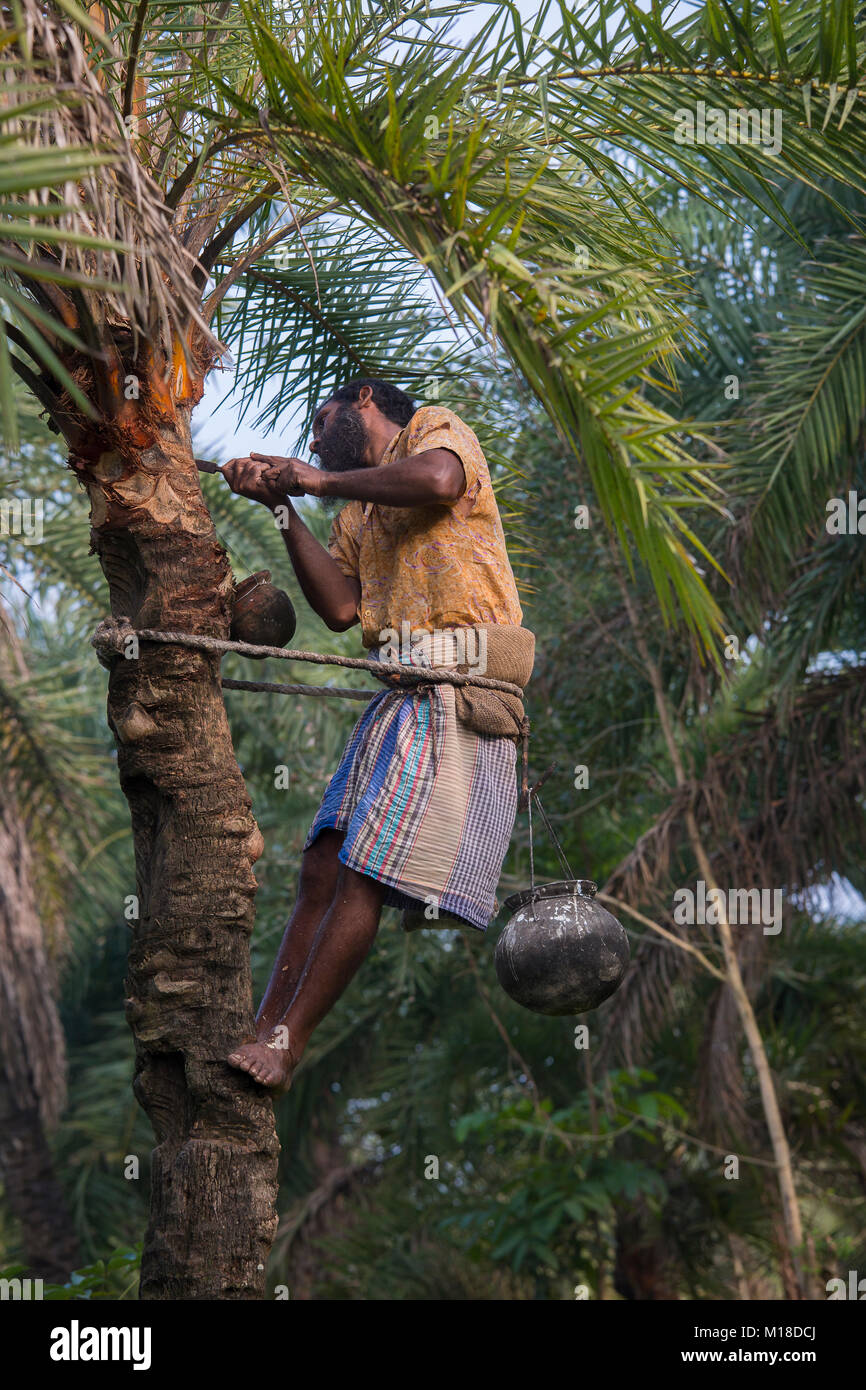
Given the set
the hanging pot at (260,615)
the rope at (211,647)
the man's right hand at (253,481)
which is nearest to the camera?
the rope at (211,647)

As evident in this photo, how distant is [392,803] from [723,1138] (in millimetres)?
5778

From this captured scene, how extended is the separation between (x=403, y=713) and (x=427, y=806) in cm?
27

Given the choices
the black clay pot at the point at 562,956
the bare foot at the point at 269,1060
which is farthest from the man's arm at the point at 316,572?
the bare foot at the point at 269,1060

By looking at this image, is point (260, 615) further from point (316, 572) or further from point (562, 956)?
point (562, 956)

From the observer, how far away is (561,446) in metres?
8.26

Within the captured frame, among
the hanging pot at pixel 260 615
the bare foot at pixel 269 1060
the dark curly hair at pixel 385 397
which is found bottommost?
the bare foot at pixel 269 1060

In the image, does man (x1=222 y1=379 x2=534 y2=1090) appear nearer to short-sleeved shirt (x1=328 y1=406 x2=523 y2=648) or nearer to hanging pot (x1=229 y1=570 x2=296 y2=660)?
short-sleeved shirt (x1=328 y1=406 x2=523 y2=648)

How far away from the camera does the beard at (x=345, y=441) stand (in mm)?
3684

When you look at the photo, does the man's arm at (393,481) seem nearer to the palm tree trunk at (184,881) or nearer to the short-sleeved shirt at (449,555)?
the short-sleeved shirt at (449,555)

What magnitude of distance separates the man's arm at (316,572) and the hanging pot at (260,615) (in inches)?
3.5

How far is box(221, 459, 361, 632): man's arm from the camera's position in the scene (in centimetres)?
339

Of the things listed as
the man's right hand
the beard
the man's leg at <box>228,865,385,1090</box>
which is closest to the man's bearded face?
the beard

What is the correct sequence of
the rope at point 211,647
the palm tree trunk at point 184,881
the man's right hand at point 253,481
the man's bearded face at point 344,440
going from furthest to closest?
the man's bearded face at point 344,440
the man's right hand at point 253,481
the rope at point 211,647
the palm tree trunk at point 184,881
